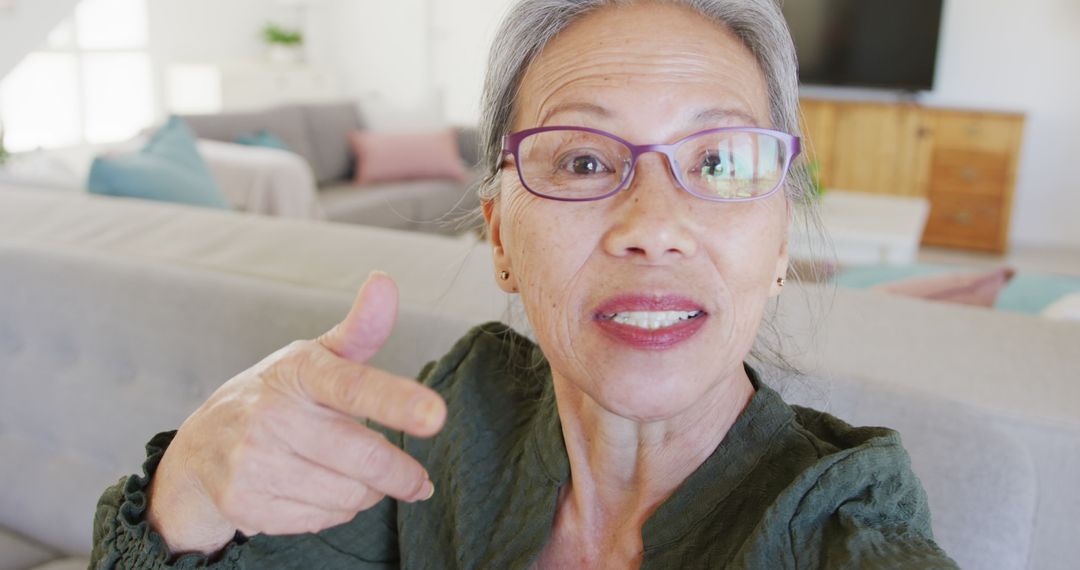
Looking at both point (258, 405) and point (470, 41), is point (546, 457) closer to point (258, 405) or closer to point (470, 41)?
point (258, 405)

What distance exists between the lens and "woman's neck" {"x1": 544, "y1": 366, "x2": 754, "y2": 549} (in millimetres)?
955

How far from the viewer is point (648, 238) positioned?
0.84 metres

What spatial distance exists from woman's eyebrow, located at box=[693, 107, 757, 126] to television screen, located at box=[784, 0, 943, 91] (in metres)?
5.55

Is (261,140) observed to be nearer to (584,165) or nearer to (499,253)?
(499,253)

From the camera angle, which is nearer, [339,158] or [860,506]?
[860,506]

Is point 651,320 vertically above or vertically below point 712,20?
below

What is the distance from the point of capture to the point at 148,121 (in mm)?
6645

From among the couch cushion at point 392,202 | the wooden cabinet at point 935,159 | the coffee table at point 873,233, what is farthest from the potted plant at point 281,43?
the coffee table at point 873,233

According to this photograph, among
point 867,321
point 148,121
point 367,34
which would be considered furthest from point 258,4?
point 867,321

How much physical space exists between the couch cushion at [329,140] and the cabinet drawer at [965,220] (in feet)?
12.0

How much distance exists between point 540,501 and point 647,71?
46 cm

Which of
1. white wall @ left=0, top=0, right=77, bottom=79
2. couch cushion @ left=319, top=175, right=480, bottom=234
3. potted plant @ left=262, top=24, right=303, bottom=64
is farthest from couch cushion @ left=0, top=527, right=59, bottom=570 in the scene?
potted plant @ left=262, top=24, right=303, bottom=64

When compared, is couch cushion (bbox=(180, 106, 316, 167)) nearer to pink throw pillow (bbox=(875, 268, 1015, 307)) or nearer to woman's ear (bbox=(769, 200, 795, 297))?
pink throw pillow (bbox=(875, 268, 1015, 307))

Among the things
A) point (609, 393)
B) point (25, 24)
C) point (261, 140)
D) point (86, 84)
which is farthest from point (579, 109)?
point (86, 84)
